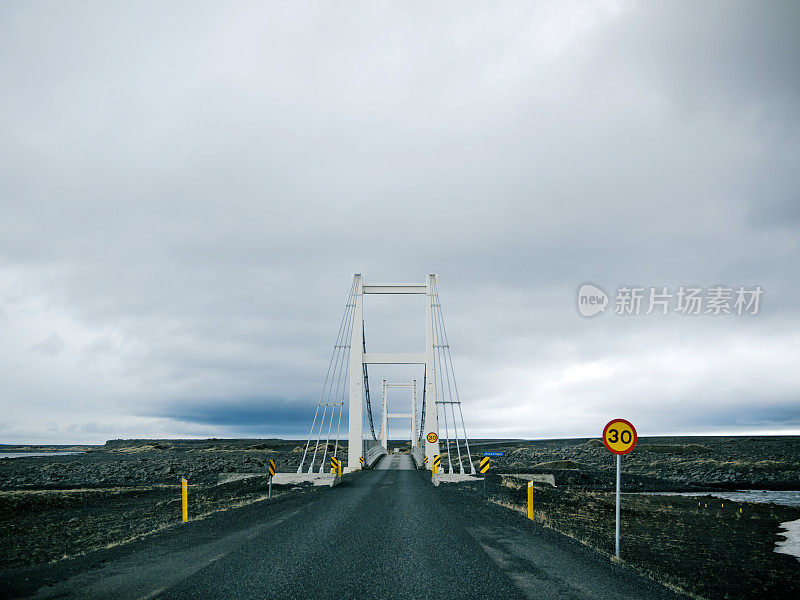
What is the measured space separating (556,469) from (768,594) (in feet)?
145

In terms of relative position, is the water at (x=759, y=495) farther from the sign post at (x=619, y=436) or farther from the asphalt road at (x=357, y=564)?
the sign post at (x=619, y=436)

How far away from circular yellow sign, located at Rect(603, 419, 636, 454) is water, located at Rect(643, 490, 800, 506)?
80.1ft

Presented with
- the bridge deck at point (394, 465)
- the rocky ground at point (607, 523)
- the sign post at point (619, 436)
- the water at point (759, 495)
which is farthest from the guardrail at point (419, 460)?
the sign post at point (619, 436)

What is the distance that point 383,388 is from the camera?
10588cm

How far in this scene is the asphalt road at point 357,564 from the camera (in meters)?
7.94

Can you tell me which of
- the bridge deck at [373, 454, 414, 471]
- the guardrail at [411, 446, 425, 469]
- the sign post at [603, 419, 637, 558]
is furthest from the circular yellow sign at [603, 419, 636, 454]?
the guardrail at [411, 446, 425, 469]

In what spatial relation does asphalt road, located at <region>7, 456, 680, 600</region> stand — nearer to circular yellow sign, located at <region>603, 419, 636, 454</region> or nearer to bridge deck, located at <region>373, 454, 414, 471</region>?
circular yellow sign, located at <region>603, 419, 636, 454</region>

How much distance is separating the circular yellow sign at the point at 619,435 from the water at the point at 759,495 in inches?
961

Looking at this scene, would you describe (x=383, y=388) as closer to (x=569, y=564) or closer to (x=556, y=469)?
(x=556, y=469)

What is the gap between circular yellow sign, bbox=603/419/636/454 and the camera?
449 inches

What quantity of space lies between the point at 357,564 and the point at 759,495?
114ft

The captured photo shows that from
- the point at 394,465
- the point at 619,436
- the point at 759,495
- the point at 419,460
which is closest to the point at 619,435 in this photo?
the point at 619,436

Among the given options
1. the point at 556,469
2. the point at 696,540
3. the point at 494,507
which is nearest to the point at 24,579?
the point at 494,507

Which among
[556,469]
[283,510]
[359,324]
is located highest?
[359,324]
